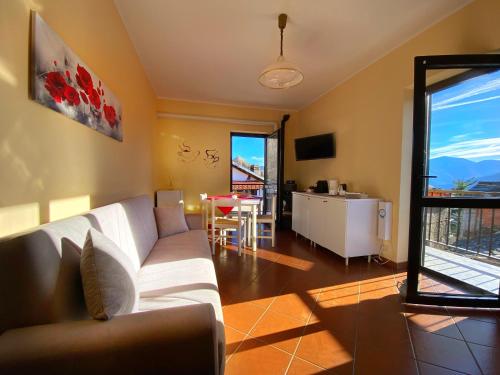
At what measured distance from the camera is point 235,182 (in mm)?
5766

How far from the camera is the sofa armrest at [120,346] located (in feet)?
2.26

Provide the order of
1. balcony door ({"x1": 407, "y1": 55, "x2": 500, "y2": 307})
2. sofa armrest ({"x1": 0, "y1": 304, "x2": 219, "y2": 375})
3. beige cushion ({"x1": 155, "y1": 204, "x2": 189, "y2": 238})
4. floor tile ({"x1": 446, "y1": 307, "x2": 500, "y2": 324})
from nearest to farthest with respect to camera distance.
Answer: sofa armrest ({"x1": 0, "y1": 304, "x2": 219, "y2": 375}) < floor tile ({"x1": 446, "y1": 307, "x2": 500, "y2": 324}) < balcony door ({"x1": 407, "y1": 55, "x2": 500, "y2": 307}) < beige cushion ({"x1": 155, "y1": 204, "x2": 189, "y2": 238})

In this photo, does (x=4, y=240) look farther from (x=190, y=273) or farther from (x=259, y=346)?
(x=259, y=346)

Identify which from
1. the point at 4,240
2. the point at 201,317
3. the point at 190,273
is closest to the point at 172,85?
the point at 190,273

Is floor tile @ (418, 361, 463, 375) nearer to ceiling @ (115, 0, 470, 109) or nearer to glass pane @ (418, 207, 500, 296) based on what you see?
glass pane @ (418, 207, 500, 296)

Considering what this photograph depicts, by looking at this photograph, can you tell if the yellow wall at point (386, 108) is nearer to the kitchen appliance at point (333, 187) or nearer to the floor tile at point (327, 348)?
the kitchen appliance at point (333, 187)

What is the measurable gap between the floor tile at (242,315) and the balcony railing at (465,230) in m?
1.78

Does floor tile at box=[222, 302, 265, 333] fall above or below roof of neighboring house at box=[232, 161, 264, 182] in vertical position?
below

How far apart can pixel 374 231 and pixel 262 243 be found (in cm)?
166

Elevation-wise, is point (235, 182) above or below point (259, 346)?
above

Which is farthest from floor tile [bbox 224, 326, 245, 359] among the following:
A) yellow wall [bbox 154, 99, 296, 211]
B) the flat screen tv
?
yellow wall [bbox 154, 99, 296, 211]

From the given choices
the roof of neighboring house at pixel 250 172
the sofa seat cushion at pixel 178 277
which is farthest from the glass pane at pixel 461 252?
the roof of neighboring house at pixel 250 172

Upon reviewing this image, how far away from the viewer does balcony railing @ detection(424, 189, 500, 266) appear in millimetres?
2064

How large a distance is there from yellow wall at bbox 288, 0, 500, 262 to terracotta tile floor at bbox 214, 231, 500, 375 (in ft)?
3.43
